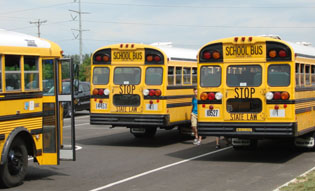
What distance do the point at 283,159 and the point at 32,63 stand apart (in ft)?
19.4

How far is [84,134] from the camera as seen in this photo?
18.7m

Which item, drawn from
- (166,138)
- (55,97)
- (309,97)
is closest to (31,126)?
(55,97)

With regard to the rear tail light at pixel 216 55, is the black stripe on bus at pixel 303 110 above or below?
below

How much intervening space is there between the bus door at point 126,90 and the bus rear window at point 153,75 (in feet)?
0.63

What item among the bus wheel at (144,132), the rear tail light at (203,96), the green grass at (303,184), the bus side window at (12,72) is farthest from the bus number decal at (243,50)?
the bus wheel at (144,132)

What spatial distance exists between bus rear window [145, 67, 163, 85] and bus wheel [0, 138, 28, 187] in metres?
5.56

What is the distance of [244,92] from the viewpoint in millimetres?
11773

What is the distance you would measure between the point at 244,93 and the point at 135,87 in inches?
151

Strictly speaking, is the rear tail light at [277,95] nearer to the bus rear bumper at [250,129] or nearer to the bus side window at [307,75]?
the bus rear bumper at [250,129]

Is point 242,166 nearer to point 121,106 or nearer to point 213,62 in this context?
point 213,62

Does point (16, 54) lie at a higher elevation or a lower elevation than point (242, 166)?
higher

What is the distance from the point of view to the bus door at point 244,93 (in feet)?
38.3

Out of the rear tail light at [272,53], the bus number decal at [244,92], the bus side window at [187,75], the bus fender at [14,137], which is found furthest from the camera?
the bus side window at [187,75]

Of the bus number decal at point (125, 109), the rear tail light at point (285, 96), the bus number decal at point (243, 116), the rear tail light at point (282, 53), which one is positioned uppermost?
the rear tail light at point (282, 53)
